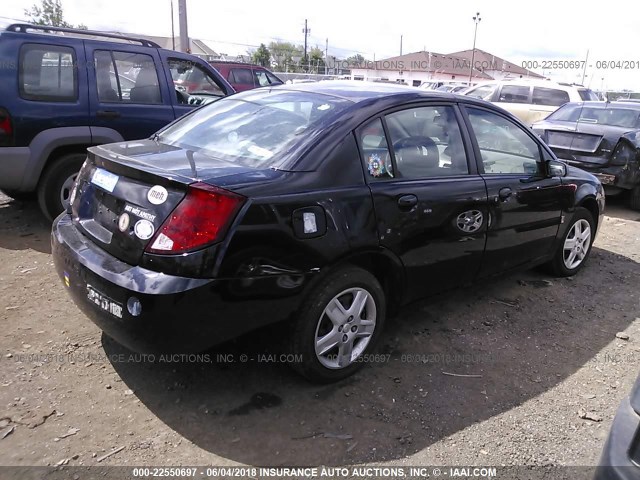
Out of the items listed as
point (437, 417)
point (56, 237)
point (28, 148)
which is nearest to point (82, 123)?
point (28, 148)

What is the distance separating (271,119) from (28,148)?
301 cm

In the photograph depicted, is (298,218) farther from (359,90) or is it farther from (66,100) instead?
(66,100)

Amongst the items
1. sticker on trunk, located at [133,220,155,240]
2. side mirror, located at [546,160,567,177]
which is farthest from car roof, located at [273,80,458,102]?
sticker on trunk, located at [133,220,155,240]

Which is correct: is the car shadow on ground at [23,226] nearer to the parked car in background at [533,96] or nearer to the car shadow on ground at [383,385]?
the car shadow on ground at [383,385]

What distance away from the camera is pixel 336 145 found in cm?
290

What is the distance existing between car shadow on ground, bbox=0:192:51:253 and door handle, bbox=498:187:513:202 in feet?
13.0

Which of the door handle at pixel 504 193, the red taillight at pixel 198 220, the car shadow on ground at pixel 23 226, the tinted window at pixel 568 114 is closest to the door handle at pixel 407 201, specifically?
the door handle at pixel 504 193

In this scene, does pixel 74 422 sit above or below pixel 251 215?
below

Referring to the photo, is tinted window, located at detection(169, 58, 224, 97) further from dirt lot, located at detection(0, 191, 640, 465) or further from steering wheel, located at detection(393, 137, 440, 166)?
steering wheel, located at detection(393, 137, 440, 166)

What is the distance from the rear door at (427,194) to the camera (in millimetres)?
3066

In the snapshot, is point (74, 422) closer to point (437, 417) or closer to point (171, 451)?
point (171, 451)

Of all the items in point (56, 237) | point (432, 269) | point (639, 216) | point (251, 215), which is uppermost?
point (251, 215)

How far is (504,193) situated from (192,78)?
466cm

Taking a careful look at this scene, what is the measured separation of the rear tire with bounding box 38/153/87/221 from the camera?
17.0ft
